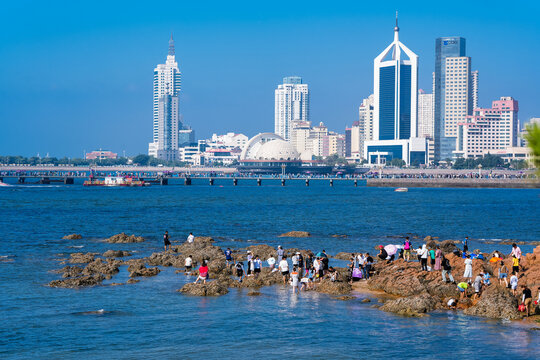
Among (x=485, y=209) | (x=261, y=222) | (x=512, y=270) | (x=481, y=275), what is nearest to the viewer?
(x=481, y=275)

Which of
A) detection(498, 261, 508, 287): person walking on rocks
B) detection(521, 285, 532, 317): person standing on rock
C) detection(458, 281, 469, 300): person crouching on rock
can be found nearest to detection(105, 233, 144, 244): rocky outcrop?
detection(498, 261, 508, 287): person walking on rocks

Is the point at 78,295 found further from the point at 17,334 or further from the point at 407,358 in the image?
the point at 407,358

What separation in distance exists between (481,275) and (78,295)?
17.7 meters

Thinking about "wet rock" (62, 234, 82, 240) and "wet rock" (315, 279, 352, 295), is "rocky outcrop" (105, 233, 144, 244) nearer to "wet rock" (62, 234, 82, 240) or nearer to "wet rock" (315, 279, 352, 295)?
"wet rock" (62, 234, 82, 240)

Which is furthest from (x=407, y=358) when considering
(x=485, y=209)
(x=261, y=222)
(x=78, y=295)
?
(x=485, y=209)

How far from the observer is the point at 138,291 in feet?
104

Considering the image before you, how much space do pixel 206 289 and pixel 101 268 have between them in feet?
26.5

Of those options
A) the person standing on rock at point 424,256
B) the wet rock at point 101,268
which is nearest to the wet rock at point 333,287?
the person standing on rock at point 424,256

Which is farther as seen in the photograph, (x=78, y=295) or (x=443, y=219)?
(x=443, y=219)

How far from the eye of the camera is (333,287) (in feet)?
103

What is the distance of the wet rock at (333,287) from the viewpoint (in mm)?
31125

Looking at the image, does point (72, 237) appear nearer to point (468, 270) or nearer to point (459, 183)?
point (468, 270)

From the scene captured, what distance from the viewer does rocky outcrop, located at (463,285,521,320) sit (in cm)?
2628

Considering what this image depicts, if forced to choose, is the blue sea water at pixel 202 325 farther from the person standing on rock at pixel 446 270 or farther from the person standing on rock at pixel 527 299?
the person standing on rock at pixel 446 270
